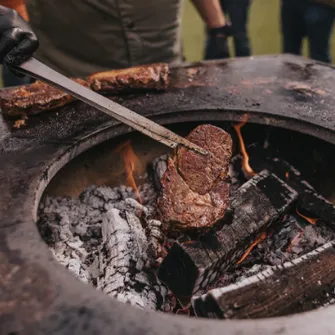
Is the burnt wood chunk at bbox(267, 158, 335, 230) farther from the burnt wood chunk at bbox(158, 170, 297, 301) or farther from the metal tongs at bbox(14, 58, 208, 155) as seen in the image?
the metal tongs at bbox(14, 58, 208, 155)

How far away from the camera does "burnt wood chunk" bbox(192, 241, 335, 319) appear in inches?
41.9

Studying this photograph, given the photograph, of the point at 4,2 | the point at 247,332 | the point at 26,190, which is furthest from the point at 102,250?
the point at 4,2

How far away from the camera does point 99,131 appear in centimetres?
165

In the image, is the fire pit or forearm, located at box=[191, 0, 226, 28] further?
forearm, located at box=[191, 0, 226, 28]

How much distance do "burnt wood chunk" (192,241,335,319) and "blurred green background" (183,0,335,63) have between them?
413 cm

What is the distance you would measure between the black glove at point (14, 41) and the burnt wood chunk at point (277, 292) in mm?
1106

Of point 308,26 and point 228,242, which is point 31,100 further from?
point 308,26

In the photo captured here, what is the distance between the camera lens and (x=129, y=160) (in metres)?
1.92

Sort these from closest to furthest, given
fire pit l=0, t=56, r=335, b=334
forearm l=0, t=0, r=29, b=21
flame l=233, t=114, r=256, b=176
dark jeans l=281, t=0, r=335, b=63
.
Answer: fire pit l=0, t=56, r=335, b=334, flame l=233, t=114, r=256, b=176, forearm l=0, t=0, r=29, b=21, dark jeans l=281, t=0, r=335, b=63

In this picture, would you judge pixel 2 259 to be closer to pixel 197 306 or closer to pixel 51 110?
pixel 197 306

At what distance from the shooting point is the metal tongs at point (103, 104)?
4.81 feet

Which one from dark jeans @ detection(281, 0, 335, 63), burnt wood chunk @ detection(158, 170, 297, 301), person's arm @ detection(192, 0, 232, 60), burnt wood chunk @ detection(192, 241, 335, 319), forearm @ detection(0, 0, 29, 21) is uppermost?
forearm @ detection(0, 0, 29, 21)

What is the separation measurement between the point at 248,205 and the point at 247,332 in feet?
2.26

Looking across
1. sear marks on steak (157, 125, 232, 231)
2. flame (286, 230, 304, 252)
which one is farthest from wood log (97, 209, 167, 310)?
flame (286, 230, 304, 252)
